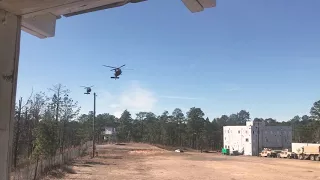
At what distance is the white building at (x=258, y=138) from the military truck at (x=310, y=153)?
21.0 meters

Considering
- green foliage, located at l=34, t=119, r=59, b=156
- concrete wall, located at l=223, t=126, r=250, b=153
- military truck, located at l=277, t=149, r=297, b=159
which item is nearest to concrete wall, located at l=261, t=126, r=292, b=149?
concrete wall, located at l=223, t=126, r=250, b=153

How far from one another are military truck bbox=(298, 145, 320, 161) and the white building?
68.9ft

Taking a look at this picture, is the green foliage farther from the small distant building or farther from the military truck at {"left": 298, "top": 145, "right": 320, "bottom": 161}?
the small distant building

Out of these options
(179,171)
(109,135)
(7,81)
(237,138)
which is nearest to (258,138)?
(237,138)

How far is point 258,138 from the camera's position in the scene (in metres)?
86.6

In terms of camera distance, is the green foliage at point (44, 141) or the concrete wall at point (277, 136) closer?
the green foliage at point (44, 141)

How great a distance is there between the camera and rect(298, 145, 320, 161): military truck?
197ft

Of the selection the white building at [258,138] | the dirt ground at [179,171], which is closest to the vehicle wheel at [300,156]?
the dirt ground at [179,171]

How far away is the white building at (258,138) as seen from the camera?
282 ft

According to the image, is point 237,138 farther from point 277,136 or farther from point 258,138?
point 277,136

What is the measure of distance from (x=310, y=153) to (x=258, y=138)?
24949 mm

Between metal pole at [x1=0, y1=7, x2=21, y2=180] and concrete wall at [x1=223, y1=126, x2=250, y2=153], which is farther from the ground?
metal pole at [x1=0, y1=7, x2=21, y2=180]

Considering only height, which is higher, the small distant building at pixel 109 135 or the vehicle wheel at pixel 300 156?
the small distant building at pixel 109 135

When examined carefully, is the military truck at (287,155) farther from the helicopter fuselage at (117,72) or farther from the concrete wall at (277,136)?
the helicopter fuselage at (117,72)
